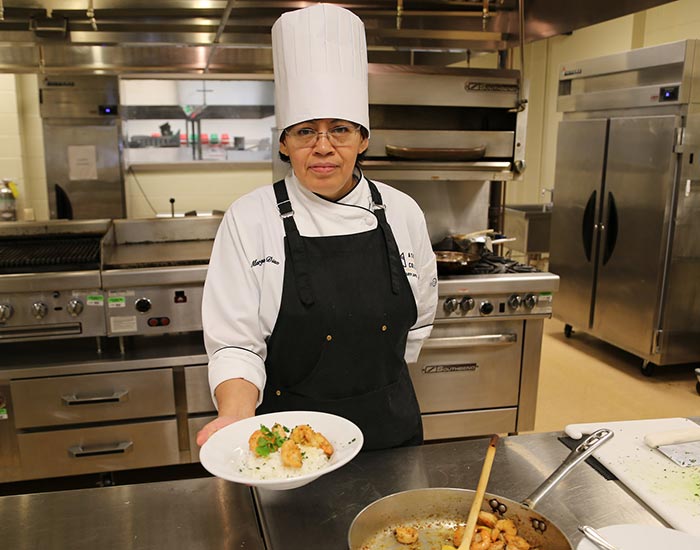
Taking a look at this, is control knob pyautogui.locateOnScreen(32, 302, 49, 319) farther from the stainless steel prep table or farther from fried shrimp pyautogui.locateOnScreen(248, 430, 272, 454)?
fried shrimp pyautogui.locateOnScreen(248, 430, 272, 454)

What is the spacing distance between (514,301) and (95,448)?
211 cm

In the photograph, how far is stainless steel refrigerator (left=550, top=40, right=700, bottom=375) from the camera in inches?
170

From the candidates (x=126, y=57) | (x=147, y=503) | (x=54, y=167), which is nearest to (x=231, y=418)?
(x=147, y=503)

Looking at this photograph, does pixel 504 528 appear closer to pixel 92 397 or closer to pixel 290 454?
pixel 290 454

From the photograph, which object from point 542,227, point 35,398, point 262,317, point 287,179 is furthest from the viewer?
point 542,227

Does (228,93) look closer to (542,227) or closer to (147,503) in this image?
(542,227)

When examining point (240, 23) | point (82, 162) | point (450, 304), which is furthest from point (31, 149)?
point (450, 304)

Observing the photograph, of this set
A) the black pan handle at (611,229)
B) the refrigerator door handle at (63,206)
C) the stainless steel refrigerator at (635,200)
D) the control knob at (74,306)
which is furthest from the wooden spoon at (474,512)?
the refrigerator door handle at (63,206)

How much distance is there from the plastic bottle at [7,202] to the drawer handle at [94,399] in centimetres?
317

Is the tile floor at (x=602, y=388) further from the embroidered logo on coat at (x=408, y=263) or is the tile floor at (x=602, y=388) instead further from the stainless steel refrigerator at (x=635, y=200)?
the embroidered logo on coat at (x=408, y=263)

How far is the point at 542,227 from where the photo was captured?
6.32 metres

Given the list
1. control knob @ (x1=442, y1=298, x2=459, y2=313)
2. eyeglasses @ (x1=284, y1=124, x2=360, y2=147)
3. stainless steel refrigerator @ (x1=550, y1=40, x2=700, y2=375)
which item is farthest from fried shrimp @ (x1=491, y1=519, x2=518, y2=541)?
stainless steel refrigerator @ (x1=550, y1=40, x2=700, y2=375)

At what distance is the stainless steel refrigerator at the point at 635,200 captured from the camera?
14.1 feet

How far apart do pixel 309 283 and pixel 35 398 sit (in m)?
1.77
